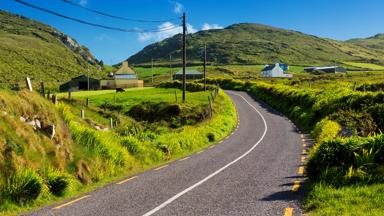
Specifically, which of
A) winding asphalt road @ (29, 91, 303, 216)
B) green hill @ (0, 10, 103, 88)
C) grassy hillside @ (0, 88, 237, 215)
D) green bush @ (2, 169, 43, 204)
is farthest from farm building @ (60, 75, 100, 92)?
green bush @ (2, 169, 43, 204)

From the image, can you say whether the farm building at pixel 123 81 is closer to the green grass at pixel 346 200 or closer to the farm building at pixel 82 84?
the farm building at pixel 82 84

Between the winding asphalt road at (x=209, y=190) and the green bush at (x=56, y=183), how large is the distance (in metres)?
0.73

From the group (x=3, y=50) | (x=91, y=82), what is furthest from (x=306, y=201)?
(x=3, y=50)

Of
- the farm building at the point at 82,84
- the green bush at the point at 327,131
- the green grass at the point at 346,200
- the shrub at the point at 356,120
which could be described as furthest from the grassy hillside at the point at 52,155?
the farm building at the point at 82,84

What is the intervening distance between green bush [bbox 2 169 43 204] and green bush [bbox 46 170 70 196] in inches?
25.9

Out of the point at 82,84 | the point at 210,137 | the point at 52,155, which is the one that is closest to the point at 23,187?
the point at 52,155

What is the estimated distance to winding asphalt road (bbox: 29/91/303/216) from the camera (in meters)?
11.1

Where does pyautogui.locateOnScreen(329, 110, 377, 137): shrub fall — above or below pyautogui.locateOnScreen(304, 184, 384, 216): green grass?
below

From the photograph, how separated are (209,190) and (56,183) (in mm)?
4570

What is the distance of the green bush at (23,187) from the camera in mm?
11898

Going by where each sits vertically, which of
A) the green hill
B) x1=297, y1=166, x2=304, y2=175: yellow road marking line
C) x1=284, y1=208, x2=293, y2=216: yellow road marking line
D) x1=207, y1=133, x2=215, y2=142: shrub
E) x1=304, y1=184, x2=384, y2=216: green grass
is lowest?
x1=207, y1=133, x2=215, y2=142: shrub

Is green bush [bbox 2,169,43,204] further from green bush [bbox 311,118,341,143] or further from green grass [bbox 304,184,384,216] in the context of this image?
green bush [bbox 311,118,341,143]

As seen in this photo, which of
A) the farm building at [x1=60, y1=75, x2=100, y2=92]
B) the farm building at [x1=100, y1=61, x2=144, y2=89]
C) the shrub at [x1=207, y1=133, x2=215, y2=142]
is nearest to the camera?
the shrub at [x1=207, y1=133, x2=215, y2=142]

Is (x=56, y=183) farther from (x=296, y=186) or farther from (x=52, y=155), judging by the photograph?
(x=296, y=186)
